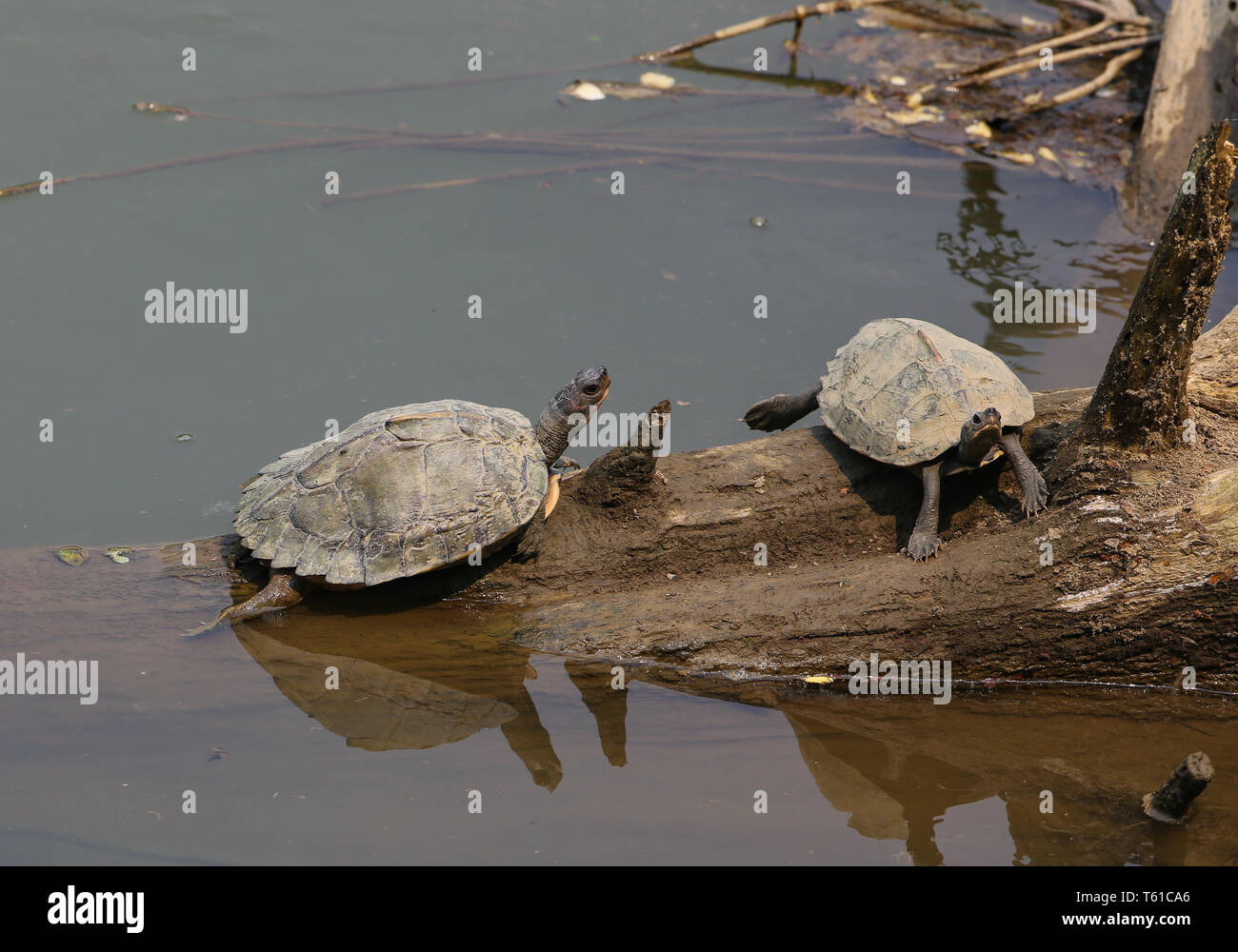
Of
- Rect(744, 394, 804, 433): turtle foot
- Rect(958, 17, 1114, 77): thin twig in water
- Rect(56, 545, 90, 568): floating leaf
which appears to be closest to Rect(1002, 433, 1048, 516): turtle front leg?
Rect(744, 394, 804, 433): turtle foot

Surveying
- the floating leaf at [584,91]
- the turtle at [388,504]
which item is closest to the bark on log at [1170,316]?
the turtle at [388,504]

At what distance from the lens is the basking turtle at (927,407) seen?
499 cm

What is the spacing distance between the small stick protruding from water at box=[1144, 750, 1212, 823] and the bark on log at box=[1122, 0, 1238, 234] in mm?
6758

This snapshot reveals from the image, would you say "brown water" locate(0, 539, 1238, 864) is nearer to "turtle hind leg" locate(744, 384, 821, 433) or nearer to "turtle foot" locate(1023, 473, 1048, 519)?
"turtle foot" locate(1023, 473, 1048, 519)

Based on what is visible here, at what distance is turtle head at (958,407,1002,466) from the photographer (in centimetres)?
477

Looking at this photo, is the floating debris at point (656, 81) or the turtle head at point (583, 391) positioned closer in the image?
the turtle head at point (583, 391)

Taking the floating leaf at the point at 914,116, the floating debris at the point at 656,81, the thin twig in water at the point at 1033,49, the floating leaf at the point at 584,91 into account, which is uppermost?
the thin twig in water at the point at 1033,49

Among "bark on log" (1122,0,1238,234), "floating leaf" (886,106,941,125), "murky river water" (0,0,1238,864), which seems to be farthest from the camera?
"floating leaf" (886,106,941,125)

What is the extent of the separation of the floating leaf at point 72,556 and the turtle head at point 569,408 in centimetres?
243

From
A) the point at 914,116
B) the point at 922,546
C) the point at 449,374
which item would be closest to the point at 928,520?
the point at 922,546

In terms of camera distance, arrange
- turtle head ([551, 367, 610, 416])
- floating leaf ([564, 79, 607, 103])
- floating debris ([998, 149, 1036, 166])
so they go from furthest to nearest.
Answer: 1. floating leaf ([564, 79, 607, 103])
2. floating debris ([998, 149, 1036, 166])
3. turtle head ([551, 367, 610, 416])

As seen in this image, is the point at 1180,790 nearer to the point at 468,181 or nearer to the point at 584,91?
the point at 468,181

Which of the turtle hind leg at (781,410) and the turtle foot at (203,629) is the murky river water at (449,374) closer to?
the turtle foot at (203,629)
